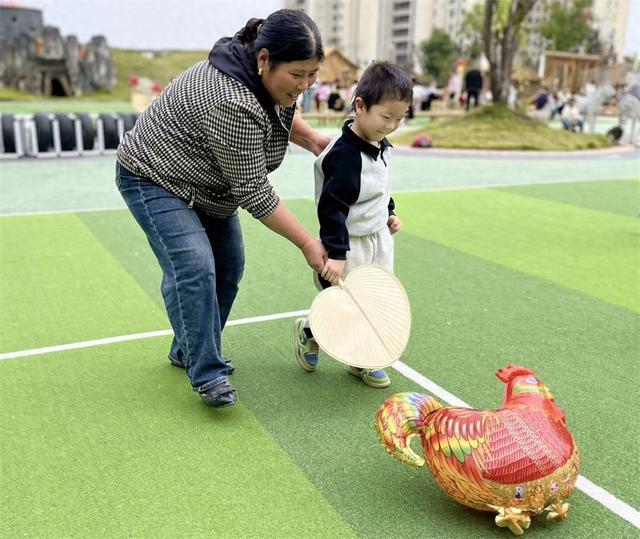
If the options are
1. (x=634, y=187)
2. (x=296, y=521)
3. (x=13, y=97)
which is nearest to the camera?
(x=296, y=521)

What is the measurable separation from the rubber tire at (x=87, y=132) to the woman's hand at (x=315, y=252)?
12.4m

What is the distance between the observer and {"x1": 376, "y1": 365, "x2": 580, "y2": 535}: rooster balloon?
7.64 ft

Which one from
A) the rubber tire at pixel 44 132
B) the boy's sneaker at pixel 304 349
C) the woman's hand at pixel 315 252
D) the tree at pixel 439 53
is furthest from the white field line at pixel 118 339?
the tree at pixel 439 53

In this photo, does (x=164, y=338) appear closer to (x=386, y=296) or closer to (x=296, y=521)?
(x=386, y=296)

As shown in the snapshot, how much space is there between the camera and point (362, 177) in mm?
3305

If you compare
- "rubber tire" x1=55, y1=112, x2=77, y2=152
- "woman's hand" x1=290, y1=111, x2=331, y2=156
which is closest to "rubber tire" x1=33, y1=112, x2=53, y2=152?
"rubber tire" x1=55, y1=112, x2=77, y2=152

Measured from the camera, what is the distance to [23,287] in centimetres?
525

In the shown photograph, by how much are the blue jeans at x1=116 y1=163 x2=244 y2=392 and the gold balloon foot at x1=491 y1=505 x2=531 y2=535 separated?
1.44 metres

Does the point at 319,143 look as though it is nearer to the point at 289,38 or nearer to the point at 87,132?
the point at 289,38

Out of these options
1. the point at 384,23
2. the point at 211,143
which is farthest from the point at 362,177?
the point at 384,23

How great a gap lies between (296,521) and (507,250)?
4.73m

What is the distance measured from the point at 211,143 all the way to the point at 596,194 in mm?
8747

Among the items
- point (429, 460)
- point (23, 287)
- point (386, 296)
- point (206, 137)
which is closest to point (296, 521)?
point (429, 460)

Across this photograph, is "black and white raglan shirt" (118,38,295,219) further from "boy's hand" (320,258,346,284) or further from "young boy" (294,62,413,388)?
"boy's hand" (320,258,346,284)
